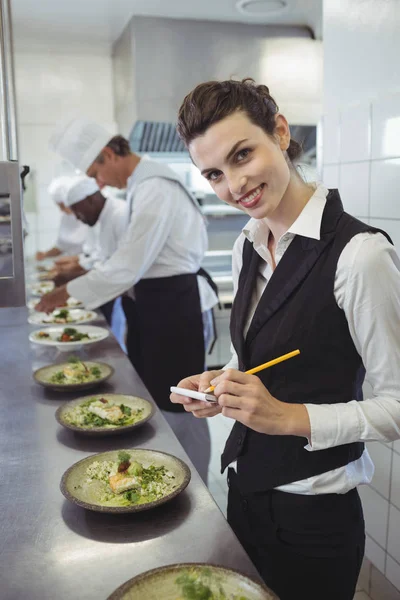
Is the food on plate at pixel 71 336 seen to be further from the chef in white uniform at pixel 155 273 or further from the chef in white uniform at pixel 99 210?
the chef in white uniform at pixel 99 210

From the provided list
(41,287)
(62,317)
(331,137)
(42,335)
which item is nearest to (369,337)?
(331,137)

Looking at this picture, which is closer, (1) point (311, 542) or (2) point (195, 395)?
(2) point (195, 395)

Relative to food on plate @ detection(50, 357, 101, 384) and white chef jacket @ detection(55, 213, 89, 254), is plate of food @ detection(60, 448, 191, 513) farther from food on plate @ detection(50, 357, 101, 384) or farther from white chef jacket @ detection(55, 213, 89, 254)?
white chef jacket @ detection(55, 213, 89, 254)

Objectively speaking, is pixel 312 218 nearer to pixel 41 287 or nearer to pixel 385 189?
pixel 385 189

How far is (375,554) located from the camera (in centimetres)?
245

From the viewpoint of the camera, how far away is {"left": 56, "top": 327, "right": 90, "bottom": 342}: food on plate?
2678 millimetres

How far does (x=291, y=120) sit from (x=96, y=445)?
3954 mm

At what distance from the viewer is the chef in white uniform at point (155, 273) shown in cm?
312

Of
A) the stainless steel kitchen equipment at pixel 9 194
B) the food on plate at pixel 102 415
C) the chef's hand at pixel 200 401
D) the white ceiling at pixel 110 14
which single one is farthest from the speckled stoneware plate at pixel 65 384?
the white ceiling at pixel 110 14

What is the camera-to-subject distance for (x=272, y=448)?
4.50 feet

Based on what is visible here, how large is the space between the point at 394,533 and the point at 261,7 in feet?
12.0

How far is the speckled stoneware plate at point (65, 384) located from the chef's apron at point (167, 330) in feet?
3.53

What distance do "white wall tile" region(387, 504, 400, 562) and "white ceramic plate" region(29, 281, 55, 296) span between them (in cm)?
272

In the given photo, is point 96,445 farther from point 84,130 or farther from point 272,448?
point 84,130
